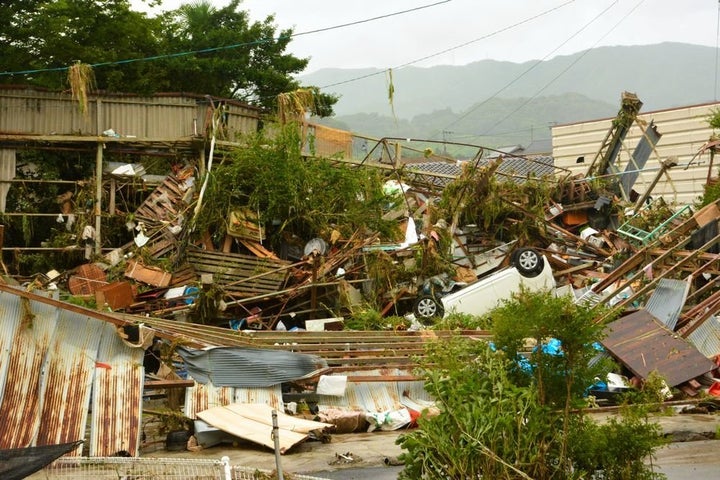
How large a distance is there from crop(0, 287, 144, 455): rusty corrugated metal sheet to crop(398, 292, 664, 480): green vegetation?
415cm

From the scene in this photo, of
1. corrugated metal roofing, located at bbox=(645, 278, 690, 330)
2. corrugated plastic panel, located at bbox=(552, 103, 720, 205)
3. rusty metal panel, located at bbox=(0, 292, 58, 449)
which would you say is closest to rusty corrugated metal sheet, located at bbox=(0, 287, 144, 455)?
rusty metal panel, located at bbox=(0, 292, 58, 449)

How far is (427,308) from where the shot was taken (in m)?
17.0

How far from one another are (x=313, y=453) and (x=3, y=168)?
12370 millimetres

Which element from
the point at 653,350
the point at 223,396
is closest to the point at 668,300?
the point at 653,350

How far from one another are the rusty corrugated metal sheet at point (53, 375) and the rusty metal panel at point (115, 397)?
0.04 ft

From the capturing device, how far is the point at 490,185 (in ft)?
64.5

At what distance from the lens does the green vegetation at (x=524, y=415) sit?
6.66 meters

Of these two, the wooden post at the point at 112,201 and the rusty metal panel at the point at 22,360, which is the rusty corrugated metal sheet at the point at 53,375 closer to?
the rusty metal panel at the point at 22,360

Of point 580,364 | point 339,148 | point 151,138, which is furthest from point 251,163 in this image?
point 580,364

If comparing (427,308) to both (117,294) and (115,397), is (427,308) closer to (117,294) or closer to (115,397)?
(117,294)

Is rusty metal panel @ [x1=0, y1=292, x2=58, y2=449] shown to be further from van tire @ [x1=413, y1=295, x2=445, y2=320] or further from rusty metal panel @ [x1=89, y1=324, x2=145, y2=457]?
van tire @ [x1=413, y1=295, x2=445, y2=320]

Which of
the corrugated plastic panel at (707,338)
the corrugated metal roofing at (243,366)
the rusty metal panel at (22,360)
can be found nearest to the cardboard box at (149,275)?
the corrugated metal roofing at (243,366)

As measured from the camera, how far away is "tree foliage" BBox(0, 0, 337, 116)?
2172 centimetres

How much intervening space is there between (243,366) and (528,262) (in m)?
9.09
